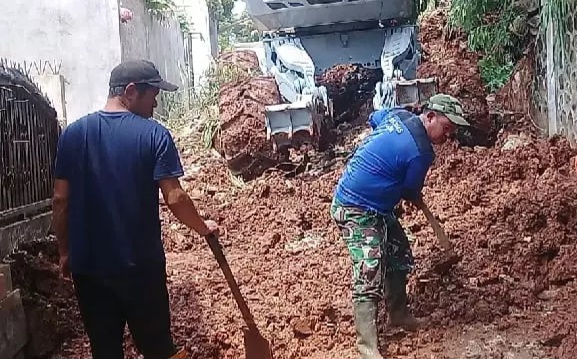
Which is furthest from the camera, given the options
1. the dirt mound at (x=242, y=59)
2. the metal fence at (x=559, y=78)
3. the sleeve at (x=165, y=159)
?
the dirt mound at (x=242, y=59)

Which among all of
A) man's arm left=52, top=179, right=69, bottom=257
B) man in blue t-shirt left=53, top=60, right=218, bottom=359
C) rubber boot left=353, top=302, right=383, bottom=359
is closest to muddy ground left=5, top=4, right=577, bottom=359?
rubber boot left=353, top=302, right=383, bottom=359

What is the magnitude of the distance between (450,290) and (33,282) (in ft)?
8.92

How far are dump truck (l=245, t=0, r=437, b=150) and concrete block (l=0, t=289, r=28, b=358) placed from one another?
160 inches

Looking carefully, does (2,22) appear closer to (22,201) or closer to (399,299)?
(22,201)

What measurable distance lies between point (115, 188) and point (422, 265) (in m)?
2.82

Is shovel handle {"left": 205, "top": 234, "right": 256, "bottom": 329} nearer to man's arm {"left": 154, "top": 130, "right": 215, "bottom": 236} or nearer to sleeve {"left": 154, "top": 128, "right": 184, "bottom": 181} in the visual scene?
man's arm {"left": 154, "top": 130, "right": 215, "bottom": 236}

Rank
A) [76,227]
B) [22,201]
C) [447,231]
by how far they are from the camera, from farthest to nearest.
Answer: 1. [447,231]
2. [22,201]
3. [76,227]

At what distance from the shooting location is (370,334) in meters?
4.25

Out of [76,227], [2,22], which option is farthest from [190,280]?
[2,22]

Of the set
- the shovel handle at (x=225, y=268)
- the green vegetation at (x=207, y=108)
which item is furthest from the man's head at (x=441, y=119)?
the green vegetation at (x=207, y=108)

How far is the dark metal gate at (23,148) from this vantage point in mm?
5445

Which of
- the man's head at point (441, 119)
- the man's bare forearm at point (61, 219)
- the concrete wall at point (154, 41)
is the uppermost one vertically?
the concrete wall at point (154, 41)

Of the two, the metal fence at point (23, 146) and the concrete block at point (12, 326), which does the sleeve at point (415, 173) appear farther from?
the metal fence at point (23, 146)

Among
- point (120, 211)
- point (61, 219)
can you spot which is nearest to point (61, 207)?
point (61, 219)
